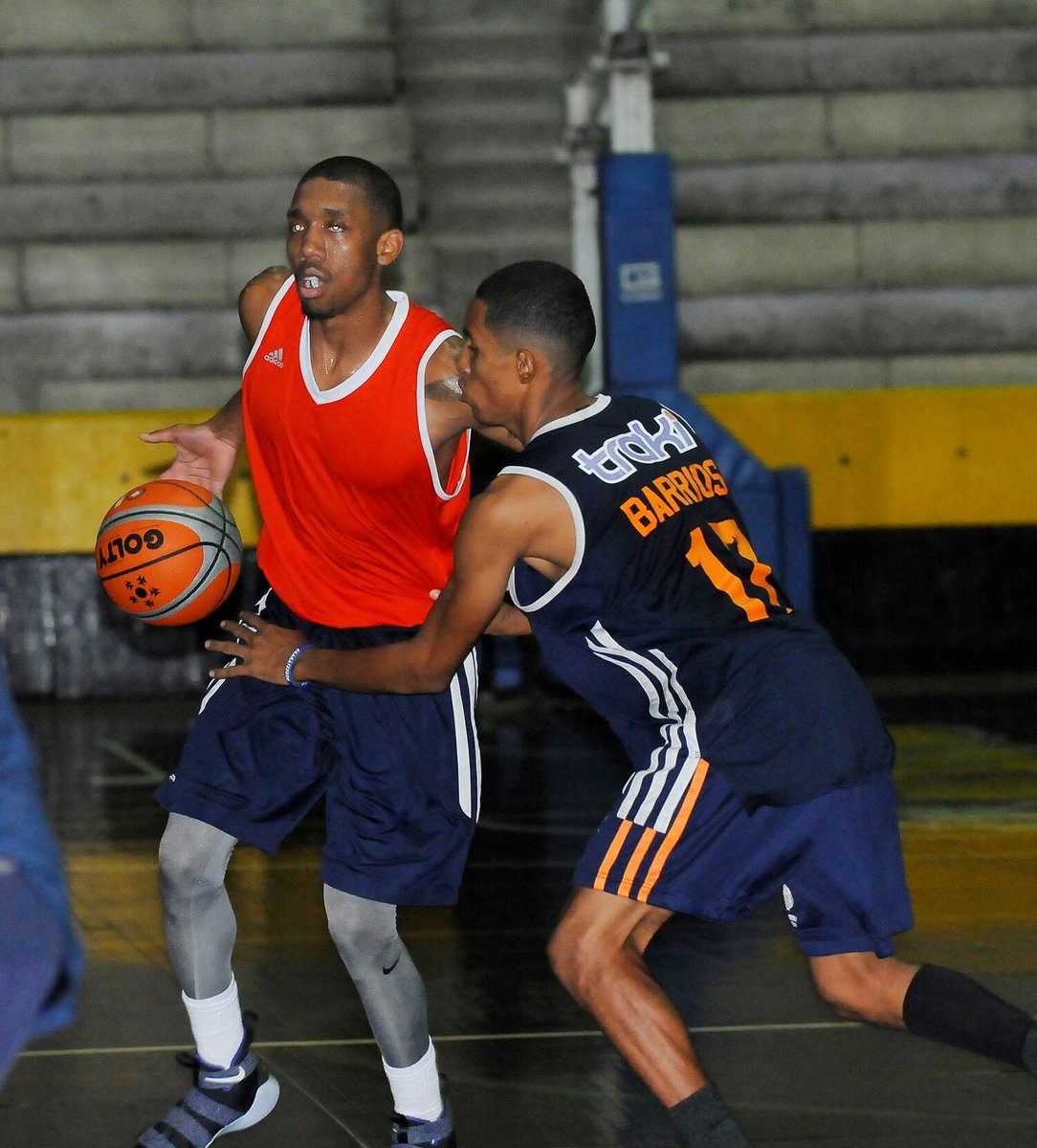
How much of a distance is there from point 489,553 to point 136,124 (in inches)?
431

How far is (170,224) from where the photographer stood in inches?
540

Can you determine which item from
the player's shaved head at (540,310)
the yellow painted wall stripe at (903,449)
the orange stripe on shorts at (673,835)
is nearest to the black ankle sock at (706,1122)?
the orange stripe on shorts at (673,835)

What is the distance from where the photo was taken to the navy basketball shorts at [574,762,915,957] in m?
3.59

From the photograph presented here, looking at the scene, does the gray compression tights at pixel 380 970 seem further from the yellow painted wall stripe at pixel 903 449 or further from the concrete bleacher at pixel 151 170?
the concrete bleacher at pixel 151 170

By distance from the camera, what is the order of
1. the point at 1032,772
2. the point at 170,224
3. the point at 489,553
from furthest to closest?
the point at 170,224 → the point at 1032,772 → the point at 489,553

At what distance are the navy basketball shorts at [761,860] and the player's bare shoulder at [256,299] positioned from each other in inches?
61.0

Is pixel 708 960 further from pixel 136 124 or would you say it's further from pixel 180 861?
pixel 136 124

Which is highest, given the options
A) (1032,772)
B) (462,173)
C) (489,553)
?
(462,173)

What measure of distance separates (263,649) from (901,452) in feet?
29.7

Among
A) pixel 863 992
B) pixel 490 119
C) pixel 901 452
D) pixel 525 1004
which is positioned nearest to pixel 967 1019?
pixel 863 992

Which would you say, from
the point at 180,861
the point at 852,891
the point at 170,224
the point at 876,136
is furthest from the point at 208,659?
the point at 852,891

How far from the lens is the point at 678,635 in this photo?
363 cm

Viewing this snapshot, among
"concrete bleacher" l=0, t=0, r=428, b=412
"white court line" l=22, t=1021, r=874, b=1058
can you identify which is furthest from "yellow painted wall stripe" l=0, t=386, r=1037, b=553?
"white court line" l=22, t=1021, r=874, b=1058

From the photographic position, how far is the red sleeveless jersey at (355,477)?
414 cm
